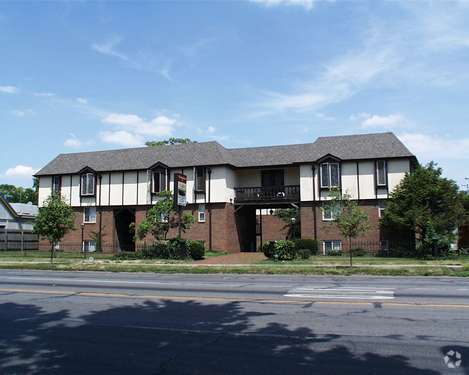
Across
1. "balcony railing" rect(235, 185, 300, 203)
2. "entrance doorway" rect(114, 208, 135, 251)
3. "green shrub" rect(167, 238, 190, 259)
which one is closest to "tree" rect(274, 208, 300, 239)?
"balcony railing" rect(235, 185, 300, 203)

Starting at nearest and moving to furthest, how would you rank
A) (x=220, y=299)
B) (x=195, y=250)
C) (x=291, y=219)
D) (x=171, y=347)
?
(x=171, y=347), (x=220, y=299), (x=195, y=250), (x=291, y=219)

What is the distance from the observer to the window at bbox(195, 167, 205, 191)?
38.1 meters

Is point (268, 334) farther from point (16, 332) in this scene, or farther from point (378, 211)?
point (378, 211)

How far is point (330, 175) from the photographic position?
35.2 metres

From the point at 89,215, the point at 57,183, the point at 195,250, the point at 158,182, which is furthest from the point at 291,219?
the point at 57,183

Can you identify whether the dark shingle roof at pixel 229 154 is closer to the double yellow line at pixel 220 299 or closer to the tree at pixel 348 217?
the tree at pixel 348 217

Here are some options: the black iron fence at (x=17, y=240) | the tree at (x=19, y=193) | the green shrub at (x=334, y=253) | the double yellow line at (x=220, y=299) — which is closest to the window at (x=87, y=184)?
the black iron fence at (x=17, y=240)

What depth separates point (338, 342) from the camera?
7.52 metres

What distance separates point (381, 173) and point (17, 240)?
34.3m

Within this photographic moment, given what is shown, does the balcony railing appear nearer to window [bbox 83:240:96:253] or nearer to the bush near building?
the bush near building

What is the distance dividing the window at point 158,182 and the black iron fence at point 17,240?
44.7 feet

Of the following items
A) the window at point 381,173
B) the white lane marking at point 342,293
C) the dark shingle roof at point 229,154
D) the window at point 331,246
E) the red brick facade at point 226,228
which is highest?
the dark shingle roof at point 229,154

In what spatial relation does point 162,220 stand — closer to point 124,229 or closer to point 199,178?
point 199,178

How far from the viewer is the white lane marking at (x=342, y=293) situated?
12547 mm
